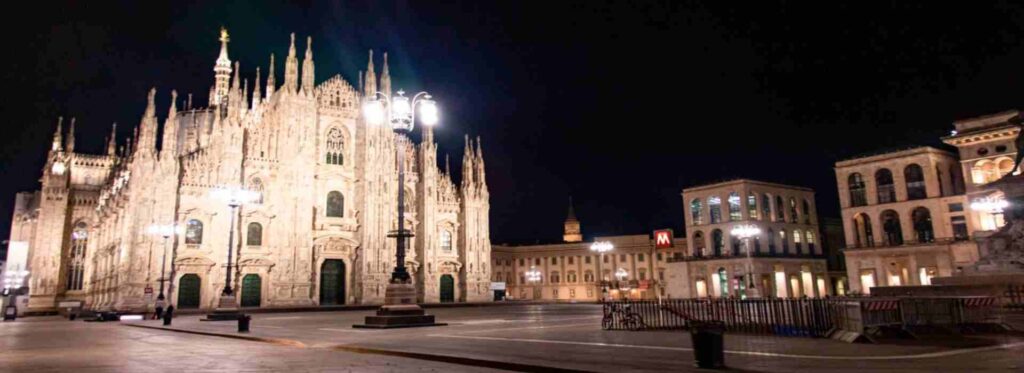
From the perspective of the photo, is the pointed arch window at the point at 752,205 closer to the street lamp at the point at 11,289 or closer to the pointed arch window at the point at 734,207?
the pointed arch window at the point at 734,207

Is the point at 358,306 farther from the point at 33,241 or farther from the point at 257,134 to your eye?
the point at 33,241

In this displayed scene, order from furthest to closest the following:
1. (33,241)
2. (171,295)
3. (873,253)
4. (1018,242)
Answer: (33,241), (873,253), (171,295), (1018,242)

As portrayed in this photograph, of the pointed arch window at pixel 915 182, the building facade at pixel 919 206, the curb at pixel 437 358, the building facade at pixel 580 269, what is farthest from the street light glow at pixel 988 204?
the curb at pixel 437 358

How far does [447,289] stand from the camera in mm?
59062

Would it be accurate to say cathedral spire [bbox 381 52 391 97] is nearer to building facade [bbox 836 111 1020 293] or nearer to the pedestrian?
the pedestrian

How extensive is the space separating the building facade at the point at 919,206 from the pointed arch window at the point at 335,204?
1757 inches

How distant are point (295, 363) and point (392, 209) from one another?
44556mm

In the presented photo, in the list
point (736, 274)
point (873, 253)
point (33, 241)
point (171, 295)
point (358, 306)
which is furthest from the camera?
point (33, 241)

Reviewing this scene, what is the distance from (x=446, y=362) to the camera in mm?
11719

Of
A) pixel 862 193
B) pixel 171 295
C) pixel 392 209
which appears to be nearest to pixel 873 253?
pixel 862 193

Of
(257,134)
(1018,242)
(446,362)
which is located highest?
(257,134)

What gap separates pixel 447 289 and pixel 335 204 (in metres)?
13.0

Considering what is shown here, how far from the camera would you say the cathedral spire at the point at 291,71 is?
5216cm

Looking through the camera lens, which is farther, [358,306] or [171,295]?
[358,306]
